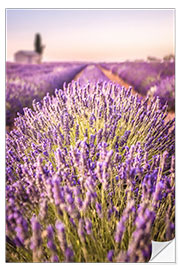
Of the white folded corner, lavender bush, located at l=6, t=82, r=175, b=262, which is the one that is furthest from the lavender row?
the white folded corner

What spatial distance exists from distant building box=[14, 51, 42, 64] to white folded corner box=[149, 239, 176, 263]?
4.60 feet

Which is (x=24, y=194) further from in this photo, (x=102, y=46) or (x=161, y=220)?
(x=102, y=46)

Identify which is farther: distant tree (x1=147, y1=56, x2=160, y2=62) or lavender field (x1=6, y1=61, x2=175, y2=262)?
distant tree (x1=147, y1=56, x2=160, y2=62)

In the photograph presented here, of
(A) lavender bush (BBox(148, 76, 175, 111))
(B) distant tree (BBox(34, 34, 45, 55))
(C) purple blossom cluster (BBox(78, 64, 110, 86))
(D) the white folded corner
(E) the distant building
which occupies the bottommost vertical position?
(D) the white folded corner

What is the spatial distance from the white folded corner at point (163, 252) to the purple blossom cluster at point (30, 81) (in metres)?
1.23

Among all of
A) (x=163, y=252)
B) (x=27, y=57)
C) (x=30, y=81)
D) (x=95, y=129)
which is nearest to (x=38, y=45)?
(x=27, y=57)

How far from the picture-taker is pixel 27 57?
1769mm

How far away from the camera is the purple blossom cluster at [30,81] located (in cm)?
175

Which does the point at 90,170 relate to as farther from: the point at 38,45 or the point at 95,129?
the point at 38,45

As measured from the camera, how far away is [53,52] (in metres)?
1.78

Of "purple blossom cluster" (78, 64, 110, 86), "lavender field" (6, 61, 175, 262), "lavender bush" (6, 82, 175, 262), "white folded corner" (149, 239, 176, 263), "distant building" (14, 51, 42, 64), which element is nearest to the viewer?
"lavender bush" (6, 82, 175, 262)

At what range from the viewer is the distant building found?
172cm

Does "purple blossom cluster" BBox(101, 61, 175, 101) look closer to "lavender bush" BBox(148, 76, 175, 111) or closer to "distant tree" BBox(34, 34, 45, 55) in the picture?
"lavender bush" BBox(148, 76, 175, 111)

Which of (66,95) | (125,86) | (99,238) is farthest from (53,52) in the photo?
(99,238)
